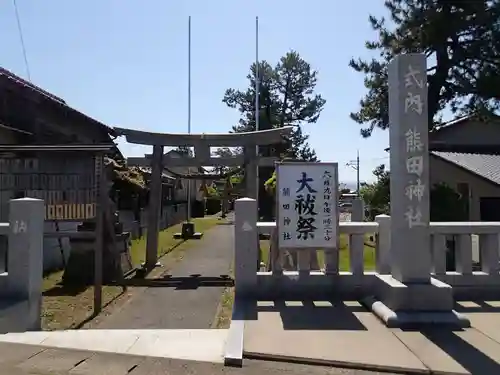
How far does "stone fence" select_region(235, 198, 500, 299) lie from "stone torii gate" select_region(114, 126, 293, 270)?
6091 millimetres

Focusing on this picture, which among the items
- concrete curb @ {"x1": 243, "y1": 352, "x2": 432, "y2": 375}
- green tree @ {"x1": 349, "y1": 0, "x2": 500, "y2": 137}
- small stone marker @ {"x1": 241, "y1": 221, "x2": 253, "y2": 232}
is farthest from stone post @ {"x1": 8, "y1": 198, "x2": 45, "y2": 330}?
green tree @ {"x1": 349, "y1": 0, "x2": 500, "y2": 137}

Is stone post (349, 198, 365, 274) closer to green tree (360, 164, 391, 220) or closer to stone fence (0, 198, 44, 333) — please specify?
stone fence (0, 198, 44, 333)

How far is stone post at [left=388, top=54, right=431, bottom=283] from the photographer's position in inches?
267

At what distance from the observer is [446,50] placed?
55.9 feet

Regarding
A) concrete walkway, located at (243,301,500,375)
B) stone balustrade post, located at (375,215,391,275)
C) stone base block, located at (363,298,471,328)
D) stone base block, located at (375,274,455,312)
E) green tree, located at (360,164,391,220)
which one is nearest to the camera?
concrete walkway, located at (243,301,500,375)

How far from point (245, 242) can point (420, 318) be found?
2.62 m

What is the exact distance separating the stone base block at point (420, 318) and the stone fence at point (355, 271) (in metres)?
1.19

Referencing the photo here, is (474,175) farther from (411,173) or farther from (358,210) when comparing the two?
(411,173)

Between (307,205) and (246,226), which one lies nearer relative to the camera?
(246,226)

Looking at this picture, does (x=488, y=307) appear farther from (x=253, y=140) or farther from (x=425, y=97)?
(x=253, y=140)

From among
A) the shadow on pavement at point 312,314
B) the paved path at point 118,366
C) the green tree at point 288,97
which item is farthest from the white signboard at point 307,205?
the green tree at point 288,97

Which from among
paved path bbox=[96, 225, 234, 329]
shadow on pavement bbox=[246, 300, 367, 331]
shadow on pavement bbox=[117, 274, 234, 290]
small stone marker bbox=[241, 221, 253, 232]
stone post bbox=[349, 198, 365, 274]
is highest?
small stone marker bbox=[241, 221, 253, 232]

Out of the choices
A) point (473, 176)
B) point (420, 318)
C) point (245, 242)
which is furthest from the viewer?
point (473, 176)

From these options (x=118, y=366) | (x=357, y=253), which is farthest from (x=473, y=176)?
(x=118, y=366)
